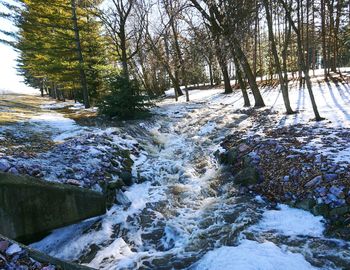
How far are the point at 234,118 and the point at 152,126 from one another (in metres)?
3.97

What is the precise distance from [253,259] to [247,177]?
304 cm

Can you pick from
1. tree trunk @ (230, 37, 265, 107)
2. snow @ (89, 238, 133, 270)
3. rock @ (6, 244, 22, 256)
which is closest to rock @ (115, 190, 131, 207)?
snow @ (89, 238, 133, 270)

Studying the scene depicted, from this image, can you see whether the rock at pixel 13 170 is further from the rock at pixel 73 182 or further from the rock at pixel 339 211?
the rock at pixel 339 211

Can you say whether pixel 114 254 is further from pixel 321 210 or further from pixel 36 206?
pixel 321 210

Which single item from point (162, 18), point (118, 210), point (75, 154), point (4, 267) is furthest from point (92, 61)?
point (4, 267)

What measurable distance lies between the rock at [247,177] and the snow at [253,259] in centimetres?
243

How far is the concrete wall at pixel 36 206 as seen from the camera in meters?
5.14

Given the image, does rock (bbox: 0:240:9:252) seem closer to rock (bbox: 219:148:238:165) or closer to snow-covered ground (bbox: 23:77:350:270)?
snow-covered ground (bbox: 23:77:350:270)

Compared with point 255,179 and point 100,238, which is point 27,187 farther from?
point 255,179

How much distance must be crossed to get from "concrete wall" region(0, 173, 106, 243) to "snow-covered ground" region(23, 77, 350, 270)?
303 millimetres

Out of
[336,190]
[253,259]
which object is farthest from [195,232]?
[336,190]

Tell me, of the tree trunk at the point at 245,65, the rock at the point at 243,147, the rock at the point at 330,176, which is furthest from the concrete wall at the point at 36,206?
the tree trunk at the point at 245,65

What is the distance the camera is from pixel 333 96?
15.4m

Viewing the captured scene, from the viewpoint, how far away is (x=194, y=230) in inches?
236
